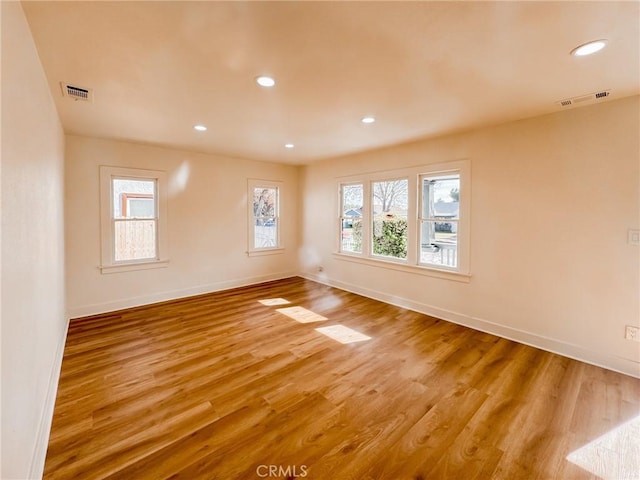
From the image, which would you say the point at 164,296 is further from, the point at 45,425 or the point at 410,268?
the point at 410,268

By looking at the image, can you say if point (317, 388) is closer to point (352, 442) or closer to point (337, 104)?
point (352, 442)

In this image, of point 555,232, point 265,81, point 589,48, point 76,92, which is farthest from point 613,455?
point 76,92

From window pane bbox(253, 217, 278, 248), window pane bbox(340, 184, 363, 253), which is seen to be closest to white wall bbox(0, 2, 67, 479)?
window pane bbox(253, 217, 278, 248)

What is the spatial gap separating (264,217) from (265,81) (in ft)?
12.5

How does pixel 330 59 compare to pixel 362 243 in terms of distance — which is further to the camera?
pixel 362 243

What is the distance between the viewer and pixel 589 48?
6.04 feet

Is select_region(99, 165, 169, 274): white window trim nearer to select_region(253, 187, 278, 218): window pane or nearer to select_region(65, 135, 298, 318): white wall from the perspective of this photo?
select_region(65, 135, 298, 318): white wall

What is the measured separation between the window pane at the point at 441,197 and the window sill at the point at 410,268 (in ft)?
2.40

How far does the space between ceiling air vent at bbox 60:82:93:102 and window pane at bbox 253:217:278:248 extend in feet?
11.3

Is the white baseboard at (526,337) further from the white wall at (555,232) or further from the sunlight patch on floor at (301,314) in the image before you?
the sunlight patch on floor at (301,314)

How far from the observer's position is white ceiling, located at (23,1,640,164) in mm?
1541

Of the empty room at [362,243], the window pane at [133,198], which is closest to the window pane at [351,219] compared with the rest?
the empty room at [362,243]

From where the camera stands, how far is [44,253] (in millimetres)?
2008

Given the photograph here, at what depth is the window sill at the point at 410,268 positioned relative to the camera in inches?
149
